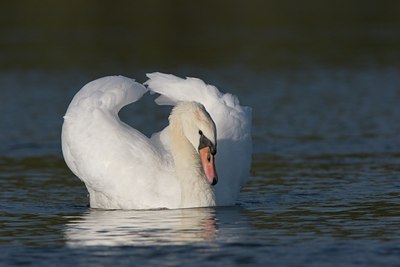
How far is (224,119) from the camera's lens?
13.5 m

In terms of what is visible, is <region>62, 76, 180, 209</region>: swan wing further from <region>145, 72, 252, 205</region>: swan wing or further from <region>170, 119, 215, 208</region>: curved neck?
<region>145, 72, 252, 205</region>: swan wing

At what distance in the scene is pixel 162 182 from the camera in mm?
12742

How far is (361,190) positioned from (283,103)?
9.17 m

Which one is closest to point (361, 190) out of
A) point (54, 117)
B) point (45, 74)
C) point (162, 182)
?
point (162, 182)

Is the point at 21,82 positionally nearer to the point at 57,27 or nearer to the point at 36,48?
the point at 36,48

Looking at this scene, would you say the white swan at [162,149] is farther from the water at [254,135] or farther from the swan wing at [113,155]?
the water at [254,135]

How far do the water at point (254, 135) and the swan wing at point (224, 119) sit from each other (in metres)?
0.40

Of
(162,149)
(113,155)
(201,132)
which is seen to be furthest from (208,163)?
(162,149)

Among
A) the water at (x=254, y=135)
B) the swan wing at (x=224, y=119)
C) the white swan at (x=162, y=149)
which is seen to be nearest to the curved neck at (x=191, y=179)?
the white swan at (x=162, y=149)

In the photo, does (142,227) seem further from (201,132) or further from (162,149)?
(162,149)

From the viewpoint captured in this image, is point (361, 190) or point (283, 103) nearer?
point (361, 190)

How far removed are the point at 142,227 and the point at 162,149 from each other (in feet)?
6.36

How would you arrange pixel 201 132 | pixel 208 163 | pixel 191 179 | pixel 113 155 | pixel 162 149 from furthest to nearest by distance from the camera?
pixel 162 149, pixel 113 155, pixel 191 179, pixel 201 132, pixel 208 163

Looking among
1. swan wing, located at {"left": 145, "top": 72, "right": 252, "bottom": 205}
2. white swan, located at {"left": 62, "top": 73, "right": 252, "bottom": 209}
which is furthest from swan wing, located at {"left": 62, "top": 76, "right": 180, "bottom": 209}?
Answer: swan wing, located at {"left": 145, "top": 72, "right": 252, "bottom": 205}
